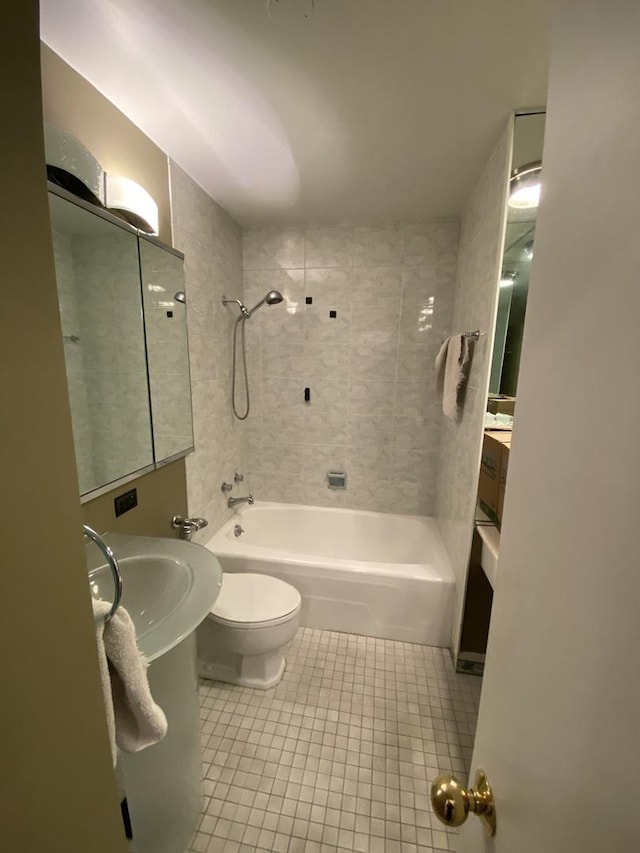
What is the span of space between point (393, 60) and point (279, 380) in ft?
5.63

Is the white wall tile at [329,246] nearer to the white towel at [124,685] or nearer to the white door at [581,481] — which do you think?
the white door at [581,481]

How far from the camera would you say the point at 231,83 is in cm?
107

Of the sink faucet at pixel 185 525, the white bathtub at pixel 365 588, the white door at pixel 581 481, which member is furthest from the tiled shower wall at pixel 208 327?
the white door at pixel 581 481

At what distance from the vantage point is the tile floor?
105 centimetres

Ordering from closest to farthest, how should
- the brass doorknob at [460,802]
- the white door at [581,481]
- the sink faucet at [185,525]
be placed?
the white door at [581,481] < the brass doorknob at [460,802] < the sink faucet at [185,525]

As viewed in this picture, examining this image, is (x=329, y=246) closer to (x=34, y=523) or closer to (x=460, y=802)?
(x=34, y=523)

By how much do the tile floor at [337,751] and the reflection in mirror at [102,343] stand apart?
3.88 ft

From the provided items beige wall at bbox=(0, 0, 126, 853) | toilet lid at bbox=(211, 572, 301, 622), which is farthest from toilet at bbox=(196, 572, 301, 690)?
beige wall at bbox=(0, 0, 126, 853)

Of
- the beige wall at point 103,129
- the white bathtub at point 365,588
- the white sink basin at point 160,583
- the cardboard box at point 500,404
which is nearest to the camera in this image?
the white sink basin at point 160,583

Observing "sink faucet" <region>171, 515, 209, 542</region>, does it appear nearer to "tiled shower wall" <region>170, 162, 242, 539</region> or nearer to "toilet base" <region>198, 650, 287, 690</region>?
"tiled shower wall" <region>170, 162, 242, 539</region>

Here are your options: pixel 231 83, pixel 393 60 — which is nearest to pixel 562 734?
pixel 393 60

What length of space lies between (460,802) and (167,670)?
29.4 inches

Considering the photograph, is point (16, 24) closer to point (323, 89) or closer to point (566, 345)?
point (566, 345)

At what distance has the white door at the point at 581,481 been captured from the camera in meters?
0.26
